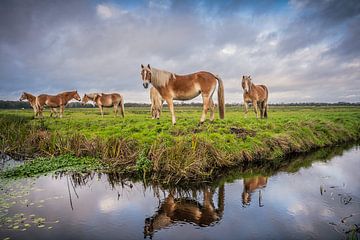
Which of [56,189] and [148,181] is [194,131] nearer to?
[148,181]

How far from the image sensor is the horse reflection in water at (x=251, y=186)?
7141 millimetres

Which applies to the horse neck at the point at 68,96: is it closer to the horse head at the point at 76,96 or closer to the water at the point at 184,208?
the horse head at the point at 76,96

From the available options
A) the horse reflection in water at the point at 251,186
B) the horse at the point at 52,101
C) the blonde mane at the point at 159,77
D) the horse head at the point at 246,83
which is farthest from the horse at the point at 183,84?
the horse at the point at 52,101

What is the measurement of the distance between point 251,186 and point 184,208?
2.98 meters

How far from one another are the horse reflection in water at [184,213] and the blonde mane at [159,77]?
260 inches

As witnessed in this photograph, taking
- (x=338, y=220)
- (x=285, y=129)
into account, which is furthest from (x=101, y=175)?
(x=285, y=129)

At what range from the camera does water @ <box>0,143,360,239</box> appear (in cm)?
530

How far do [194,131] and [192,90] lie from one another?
84.7 inches

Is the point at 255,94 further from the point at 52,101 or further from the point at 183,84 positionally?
the point at 52,101

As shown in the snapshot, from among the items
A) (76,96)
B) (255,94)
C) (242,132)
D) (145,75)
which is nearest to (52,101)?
(76,96)

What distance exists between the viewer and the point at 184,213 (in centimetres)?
625

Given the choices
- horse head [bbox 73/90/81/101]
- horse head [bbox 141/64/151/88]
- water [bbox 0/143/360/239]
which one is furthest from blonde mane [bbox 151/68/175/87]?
horse head [bbox 73/90/81/101]

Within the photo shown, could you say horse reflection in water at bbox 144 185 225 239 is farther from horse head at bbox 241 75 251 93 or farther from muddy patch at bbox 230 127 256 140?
horse head at bbox 241 75 251 93

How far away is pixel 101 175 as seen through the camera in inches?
364
